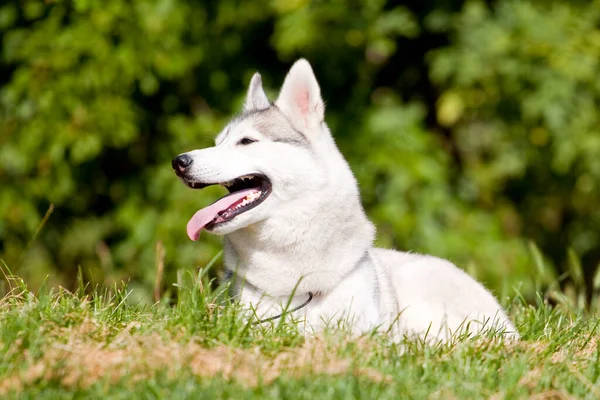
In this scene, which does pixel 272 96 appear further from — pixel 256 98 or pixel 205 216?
pixel 205 216

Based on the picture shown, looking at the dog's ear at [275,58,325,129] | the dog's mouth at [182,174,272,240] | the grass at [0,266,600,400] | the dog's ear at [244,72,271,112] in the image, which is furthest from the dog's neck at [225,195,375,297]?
the dog's ear at [244,72,271,112]

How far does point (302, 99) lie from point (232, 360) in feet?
5.43

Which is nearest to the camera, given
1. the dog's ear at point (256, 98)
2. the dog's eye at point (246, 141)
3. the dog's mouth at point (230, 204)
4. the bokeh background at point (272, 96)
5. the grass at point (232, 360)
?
the grass at point (232, 360)

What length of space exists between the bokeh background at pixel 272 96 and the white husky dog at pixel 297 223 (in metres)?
3.28

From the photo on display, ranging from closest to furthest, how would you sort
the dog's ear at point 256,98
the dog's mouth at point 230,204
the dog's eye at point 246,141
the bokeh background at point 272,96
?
1. the dog's mouth at point 230,204
2. the dog's eye at point 246,141
3. the dog's ear at point 256,98
4. the bokeh background at point 272,96

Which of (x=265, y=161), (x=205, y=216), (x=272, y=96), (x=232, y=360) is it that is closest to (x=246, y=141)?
(x=265, y=161)

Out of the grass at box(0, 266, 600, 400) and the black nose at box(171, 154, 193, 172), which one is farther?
the black nose at box(171, 154, 193, 172)

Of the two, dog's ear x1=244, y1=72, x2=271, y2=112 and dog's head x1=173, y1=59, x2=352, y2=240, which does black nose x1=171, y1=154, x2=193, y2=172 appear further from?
dog's ear x1=244, y1=72, x2=271, y2=112

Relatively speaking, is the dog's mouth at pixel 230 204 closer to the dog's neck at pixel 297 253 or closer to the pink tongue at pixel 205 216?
the pink tongue at pixel 205 216

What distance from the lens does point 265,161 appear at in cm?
376

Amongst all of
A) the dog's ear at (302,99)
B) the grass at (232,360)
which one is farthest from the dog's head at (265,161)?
the grass at (232,360)

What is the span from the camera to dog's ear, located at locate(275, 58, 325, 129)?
3996 mm

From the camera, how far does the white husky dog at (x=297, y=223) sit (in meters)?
3.62

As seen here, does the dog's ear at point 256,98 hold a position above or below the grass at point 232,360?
above
